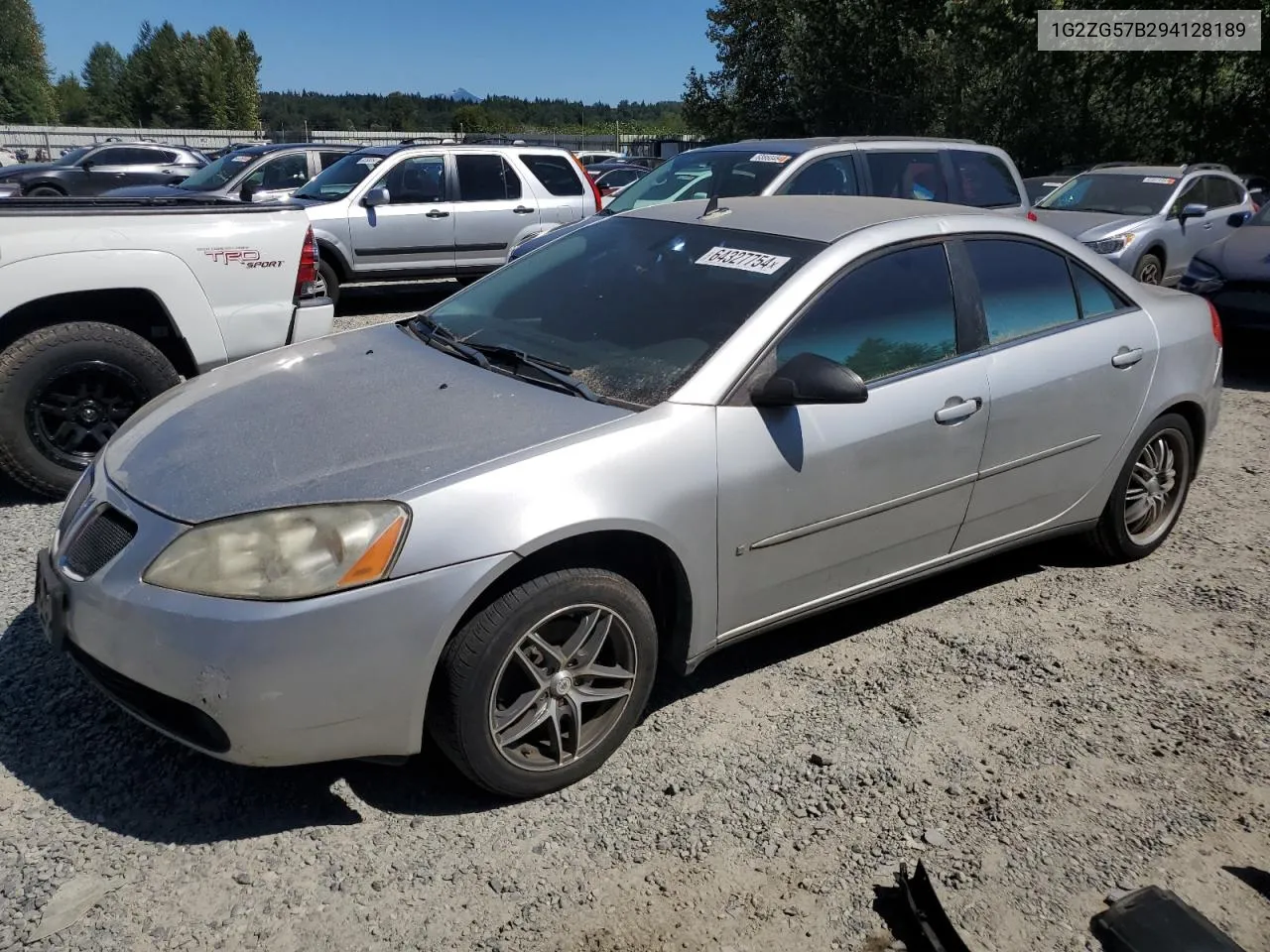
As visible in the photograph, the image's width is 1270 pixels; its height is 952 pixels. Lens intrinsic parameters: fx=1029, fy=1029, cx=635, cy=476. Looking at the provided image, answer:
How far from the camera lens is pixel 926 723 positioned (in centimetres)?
333

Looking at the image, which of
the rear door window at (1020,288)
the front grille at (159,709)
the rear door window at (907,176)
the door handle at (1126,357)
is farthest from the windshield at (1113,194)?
the front grille at (159,709)

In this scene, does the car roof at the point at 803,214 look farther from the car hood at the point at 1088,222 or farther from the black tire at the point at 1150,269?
the black tire at the point at 1150,269

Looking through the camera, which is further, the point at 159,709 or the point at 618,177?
the point at 618,177

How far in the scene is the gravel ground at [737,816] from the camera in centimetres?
246

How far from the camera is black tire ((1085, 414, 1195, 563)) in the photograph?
14.2ft

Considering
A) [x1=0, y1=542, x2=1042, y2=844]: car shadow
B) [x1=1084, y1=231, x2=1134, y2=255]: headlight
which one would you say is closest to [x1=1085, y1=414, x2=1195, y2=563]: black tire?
[x1=0, y1=542, x2=1042, y2=844]: car shadow

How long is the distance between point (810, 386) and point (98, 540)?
2.02m

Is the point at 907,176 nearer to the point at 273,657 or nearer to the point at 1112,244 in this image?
the point at 1112,244

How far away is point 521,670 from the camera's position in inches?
109

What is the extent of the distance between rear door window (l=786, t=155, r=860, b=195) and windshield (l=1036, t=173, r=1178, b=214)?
4.68 metres

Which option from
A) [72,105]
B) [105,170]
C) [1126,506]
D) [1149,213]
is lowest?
[1126,506]

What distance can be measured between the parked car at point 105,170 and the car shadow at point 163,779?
17.2 m

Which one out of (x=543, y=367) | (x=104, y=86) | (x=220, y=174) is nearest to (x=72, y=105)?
(x=104, y=86)

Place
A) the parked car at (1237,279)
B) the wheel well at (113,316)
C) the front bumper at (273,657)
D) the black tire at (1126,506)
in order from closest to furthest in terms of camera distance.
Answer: the front bumper at (273,657)
the black tire at (1126,506)
the wheel well at (113,316)
the parked car at (1237,279)
